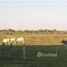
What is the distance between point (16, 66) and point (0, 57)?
504 cm

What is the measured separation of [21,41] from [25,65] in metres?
30.2

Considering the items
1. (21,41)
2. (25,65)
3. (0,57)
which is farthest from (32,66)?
(21,41)

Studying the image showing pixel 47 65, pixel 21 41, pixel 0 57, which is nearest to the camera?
pixel 47 65

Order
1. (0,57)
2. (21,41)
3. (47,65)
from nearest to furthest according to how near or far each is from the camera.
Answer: (47,65)
(0,57)
(21,41)

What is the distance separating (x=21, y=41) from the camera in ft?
159

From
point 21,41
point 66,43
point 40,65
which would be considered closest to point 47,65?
point 40,65

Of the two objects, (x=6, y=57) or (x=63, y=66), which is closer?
(x=63, y=66)

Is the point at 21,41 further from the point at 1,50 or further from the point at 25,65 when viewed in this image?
the point at 25,65

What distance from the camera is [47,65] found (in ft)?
60.7

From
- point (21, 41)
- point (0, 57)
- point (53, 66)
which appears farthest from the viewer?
point (21, 41)

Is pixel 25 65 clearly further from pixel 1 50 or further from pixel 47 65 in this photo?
pixel 1 50

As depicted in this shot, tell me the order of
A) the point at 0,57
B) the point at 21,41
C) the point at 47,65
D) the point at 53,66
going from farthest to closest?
the point at 21,41, the point at 0,57, the point at 47,65, the point at 53,66

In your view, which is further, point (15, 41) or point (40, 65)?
point (15, 41)

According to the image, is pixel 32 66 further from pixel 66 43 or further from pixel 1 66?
pixel 66 43
